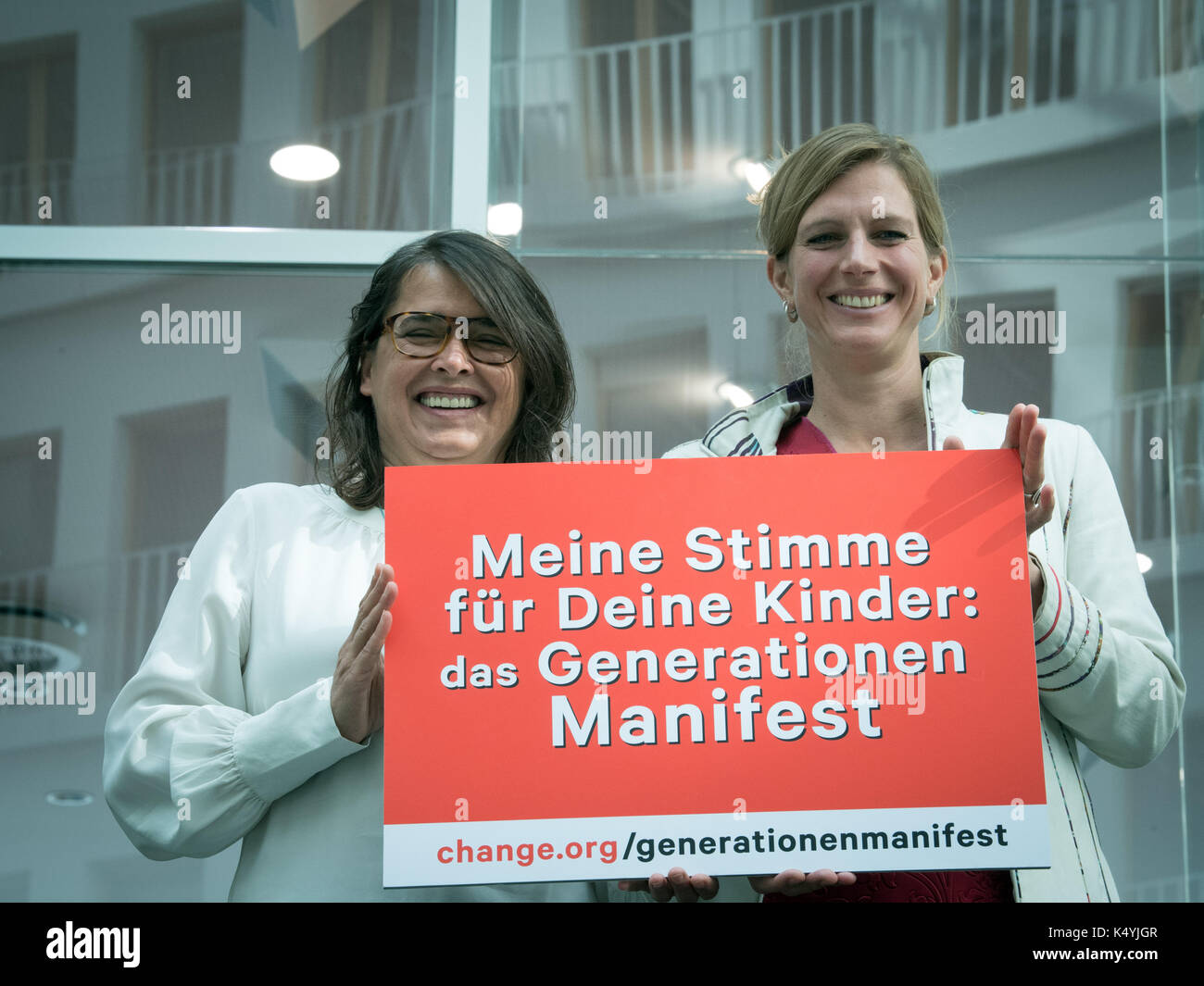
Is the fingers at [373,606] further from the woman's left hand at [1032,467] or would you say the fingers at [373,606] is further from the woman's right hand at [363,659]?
the woman's left hand at [1032,467]

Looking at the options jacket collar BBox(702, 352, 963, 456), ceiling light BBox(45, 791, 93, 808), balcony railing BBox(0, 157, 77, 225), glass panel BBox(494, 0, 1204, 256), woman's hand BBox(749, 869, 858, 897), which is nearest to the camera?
woman's hand BBox(749, 869, 858, 897)

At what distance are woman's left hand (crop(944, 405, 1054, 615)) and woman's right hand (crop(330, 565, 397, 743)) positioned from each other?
30.1 inches

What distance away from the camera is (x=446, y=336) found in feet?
6.49

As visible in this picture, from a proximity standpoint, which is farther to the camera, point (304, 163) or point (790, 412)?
point (304, 163)

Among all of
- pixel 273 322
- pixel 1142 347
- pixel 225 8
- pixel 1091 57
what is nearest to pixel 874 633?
pixel 1142 347

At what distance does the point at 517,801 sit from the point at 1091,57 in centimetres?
236

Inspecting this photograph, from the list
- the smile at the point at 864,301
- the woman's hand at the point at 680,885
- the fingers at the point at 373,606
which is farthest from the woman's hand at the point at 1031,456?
the fingers at the point at 373,606

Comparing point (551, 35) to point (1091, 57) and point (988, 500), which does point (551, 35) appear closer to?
point (1091, 57)

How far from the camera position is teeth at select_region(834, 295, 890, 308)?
1.98m

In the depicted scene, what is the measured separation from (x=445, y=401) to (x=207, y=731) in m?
0.58

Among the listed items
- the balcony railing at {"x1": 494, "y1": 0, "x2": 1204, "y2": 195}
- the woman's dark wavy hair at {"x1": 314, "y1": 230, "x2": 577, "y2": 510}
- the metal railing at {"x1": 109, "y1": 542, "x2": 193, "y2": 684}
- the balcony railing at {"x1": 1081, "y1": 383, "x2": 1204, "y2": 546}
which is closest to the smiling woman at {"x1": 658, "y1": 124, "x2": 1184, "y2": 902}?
the woman's dark wavy hair at {"x1": 314, "y1": 230, "x2": 577, "y2": 510}

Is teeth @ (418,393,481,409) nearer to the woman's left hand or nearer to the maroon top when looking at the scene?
the woman's left hand

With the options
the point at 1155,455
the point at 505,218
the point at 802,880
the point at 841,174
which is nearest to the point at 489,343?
the point at 841,174

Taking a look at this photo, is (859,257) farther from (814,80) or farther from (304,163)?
(304,163)
